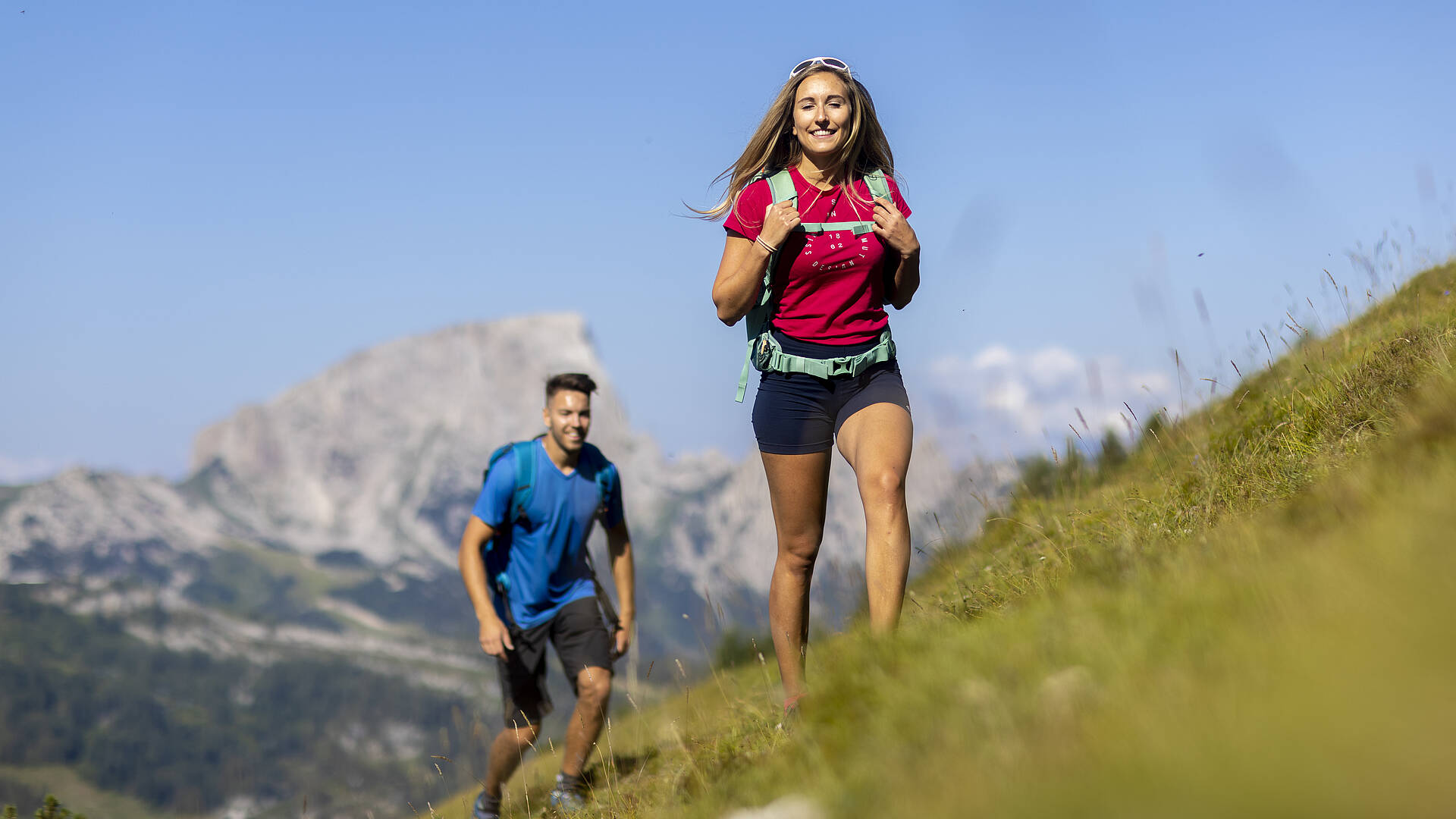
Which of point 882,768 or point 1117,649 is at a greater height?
point 1117,649

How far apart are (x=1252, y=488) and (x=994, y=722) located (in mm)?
3278

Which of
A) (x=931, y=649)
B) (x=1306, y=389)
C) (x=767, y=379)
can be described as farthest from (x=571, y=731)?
(x=1306, y=389)

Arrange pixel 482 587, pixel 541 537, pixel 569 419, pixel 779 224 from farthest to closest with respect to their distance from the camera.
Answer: pixel 569 419 → pixel 541 537 → pixel 482 587 → pixel 779 224

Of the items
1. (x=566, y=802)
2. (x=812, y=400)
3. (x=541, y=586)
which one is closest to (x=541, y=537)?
(x=541, y=586)

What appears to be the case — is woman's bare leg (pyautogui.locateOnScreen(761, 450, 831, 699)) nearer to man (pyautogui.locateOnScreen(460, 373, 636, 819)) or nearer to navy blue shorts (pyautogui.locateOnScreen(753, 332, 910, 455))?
navy blue shorts (pyautogui.locateOnScreen(753, 332, 910, 455))

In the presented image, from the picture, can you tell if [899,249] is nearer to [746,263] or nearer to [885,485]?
[746,263]

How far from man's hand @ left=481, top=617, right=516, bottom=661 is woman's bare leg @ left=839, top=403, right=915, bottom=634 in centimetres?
358

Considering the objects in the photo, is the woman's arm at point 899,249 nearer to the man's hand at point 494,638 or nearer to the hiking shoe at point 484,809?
the man's hand at point 494,638

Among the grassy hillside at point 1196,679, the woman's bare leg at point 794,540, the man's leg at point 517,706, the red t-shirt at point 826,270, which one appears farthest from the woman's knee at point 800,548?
the man's leg at point 517,706

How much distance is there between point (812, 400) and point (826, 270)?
0.66 metres

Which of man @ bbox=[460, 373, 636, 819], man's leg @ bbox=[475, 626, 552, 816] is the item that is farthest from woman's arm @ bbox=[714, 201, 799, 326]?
man's leg @ bbox=[475, 626, 552, 816]

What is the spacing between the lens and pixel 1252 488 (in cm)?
517

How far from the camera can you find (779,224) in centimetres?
505

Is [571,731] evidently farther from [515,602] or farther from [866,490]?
[866,490]
